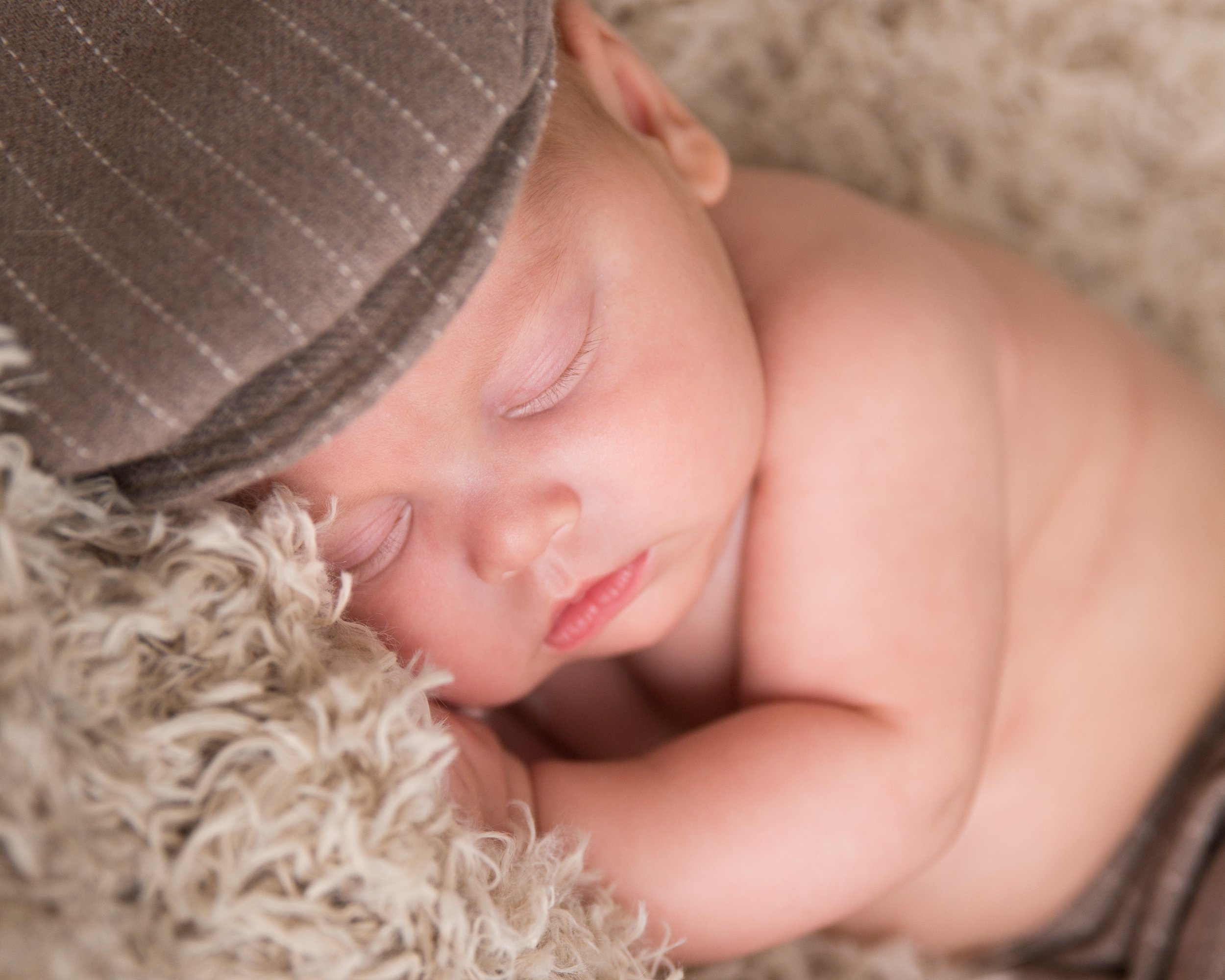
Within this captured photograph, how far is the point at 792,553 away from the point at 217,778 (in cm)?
60

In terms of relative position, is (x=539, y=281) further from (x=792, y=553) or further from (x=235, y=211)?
(x=792, y=553)

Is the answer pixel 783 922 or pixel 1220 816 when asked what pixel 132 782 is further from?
pixel 1220 816

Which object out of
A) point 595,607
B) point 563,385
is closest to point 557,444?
point 563,385

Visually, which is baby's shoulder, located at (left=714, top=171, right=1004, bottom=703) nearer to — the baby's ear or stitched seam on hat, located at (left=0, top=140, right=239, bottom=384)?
the baby's ear

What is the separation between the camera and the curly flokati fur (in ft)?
1.90

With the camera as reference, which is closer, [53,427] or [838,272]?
[53,427]

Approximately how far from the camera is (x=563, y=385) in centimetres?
87

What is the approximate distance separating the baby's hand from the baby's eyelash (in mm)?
250

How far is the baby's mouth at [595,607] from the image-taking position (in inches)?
38.8

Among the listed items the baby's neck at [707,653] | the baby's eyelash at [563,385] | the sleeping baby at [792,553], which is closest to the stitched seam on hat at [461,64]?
the sleeping baby at [792,553]

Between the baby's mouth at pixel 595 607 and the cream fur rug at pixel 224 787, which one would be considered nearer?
the cream fur rug at pixel 224 787

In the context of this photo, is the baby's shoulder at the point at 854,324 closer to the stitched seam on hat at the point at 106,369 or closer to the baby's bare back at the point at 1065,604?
the baby's bare back at the point at 1065,604

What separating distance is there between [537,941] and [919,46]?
1232mm

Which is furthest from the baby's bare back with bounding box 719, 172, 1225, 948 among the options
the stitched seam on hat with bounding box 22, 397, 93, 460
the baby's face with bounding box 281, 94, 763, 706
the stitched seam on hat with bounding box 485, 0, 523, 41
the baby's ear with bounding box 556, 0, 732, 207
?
the stitched seam on hat with bounding box 22, 397, 93, 460
